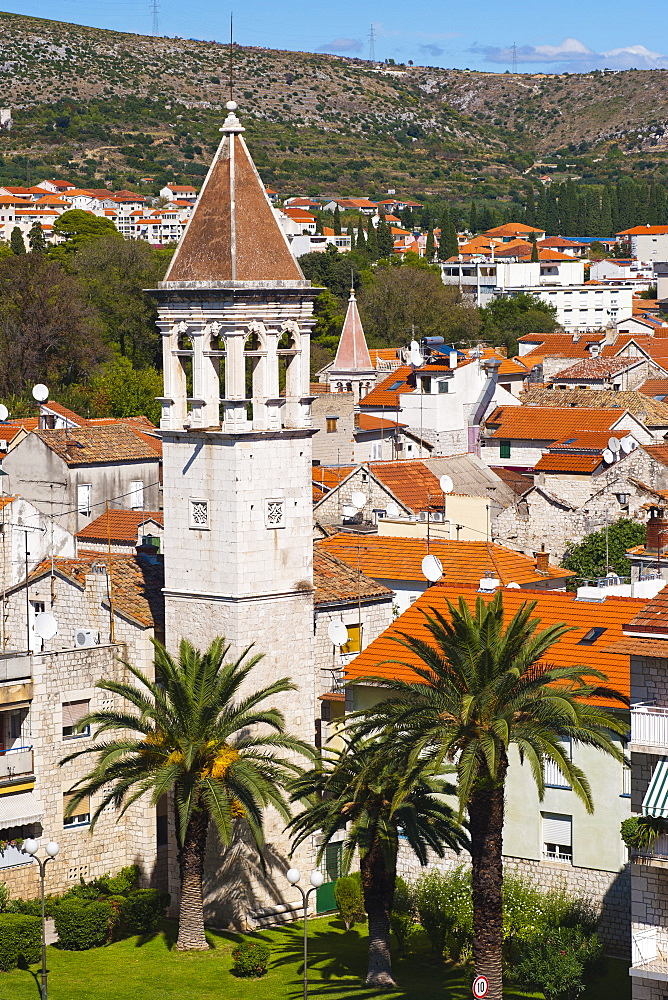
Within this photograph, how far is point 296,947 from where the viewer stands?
3484 centimetres

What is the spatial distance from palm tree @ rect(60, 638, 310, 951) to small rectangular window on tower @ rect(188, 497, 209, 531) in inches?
97.7

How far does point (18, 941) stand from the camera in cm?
3366

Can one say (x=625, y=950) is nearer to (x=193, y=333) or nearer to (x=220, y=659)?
(x=220, y=659)

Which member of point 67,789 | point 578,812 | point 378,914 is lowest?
point 378,914

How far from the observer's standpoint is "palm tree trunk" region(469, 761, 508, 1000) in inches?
1163

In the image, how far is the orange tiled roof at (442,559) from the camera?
45812mm

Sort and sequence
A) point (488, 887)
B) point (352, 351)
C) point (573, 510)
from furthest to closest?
point (352, 351) → point (573, 510) → point (488, 887)

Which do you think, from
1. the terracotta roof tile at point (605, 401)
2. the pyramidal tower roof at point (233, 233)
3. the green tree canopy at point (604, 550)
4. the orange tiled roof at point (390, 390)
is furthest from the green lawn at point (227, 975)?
the terracotta roof tile at point (605, 401)

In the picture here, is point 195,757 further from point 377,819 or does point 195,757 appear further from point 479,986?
point 479,986

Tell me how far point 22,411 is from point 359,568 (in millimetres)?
43841

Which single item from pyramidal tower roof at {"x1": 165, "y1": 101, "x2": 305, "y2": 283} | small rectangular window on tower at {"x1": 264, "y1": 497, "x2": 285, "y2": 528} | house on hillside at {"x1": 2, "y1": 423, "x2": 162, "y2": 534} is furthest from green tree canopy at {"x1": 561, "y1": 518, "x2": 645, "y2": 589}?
pyramidal tower roof at {"x1": 165, "y1": 101, "x2": 305, "y2": 283}

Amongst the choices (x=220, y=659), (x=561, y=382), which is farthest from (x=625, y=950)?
(x=561, y=382)

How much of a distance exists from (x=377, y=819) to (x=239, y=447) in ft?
26.9

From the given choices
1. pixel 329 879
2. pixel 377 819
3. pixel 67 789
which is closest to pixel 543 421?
pixel 329 879
